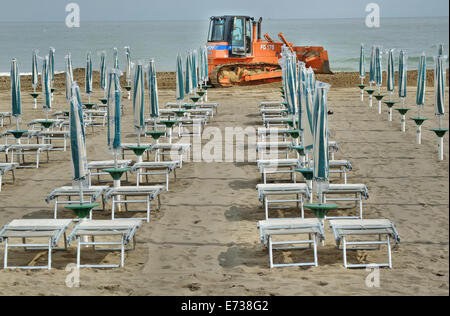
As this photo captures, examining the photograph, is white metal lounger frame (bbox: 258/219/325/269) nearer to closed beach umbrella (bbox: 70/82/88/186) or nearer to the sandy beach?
the sandy beach

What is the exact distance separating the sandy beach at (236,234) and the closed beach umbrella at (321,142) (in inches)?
32.8

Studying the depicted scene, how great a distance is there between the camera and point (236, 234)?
365 inches

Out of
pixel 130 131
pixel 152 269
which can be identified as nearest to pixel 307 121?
pixel 152 269

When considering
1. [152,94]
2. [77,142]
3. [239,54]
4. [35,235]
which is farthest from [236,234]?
[239,54]

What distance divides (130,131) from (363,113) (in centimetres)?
706

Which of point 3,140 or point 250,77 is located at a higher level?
point 250,77

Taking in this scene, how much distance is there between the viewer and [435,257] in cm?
809

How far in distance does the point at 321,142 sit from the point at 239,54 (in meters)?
21.4

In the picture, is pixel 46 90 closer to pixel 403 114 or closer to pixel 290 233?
pixel 403 114

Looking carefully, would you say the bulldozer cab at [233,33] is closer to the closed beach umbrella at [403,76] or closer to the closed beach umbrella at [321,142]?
the closed beach umbrella at [403,76]

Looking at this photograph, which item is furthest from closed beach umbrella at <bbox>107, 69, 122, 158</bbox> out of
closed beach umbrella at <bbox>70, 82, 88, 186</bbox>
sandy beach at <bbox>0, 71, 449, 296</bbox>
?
closed beach umbrella at <bbox>70, 82, 88, 186</bbox>

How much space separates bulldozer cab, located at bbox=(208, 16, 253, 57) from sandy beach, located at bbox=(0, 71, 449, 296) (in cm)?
1326

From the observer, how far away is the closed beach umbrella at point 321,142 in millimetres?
8492
